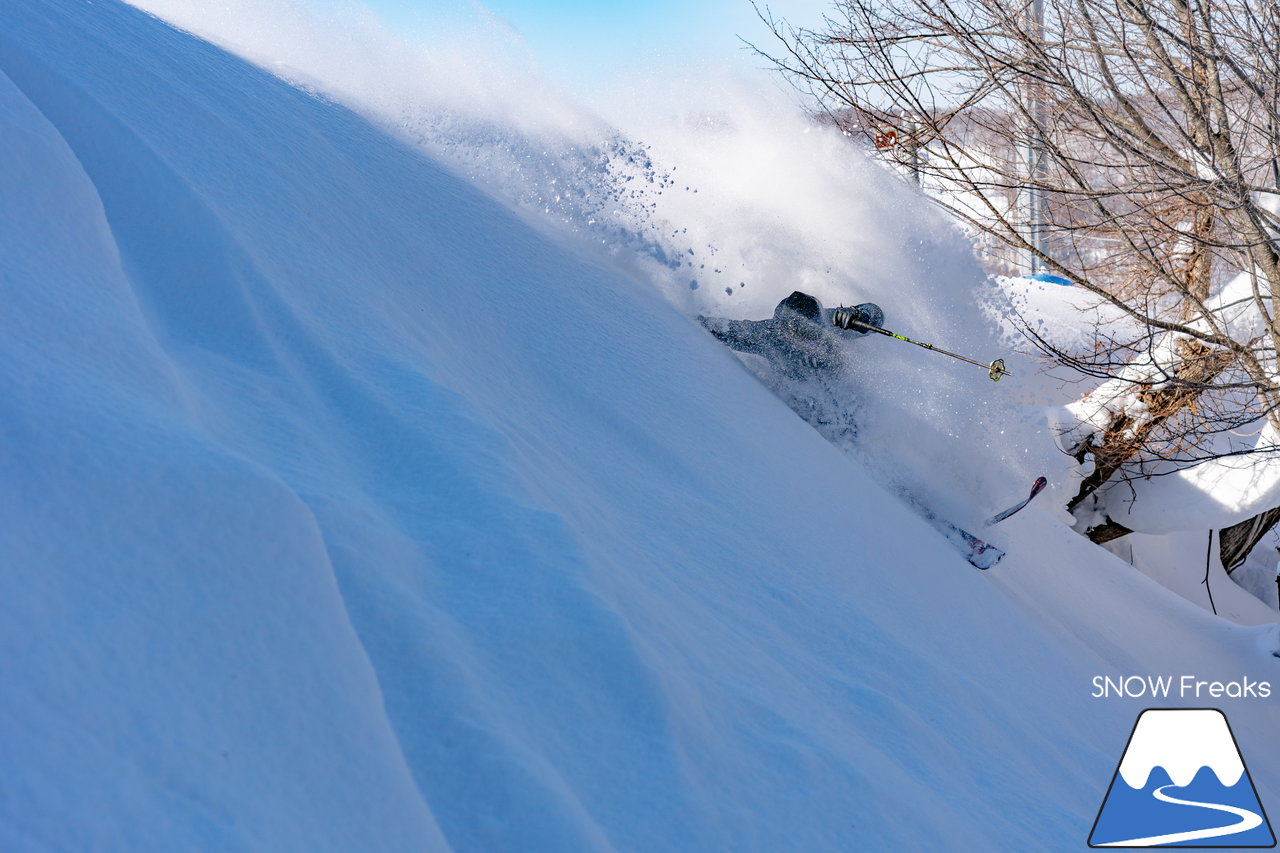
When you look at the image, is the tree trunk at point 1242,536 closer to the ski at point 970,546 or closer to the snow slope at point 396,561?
the ski at point 970,546

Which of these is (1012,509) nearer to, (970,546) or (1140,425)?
(970,546)

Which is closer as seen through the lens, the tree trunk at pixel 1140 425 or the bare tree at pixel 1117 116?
the bare tree at pixel 1117 116

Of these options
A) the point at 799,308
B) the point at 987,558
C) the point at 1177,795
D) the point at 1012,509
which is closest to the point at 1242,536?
the point at 1012,509

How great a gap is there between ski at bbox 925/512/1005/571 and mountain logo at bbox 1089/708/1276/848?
1.54m

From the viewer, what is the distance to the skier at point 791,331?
254 inches

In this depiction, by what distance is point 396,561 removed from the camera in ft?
7.31

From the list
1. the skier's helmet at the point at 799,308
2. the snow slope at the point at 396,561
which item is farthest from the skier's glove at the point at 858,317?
the snow slope at the point at 396,561

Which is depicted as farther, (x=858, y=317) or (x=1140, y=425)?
(x=1140, y=425)

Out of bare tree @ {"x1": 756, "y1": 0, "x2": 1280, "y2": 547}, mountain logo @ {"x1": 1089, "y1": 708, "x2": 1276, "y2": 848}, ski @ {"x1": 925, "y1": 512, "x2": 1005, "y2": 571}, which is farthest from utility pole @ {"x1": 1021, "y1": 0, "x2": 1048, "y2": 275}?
mountain logo @ {"x1": 1089, "y1": 708, "x2": 1276, "y2": 848}

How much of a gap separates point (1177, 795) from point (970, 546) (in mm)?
2717

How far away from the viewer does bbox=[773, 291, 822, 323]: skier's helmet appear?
6.50 metres

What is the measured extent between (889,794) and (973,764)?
736 millimetres

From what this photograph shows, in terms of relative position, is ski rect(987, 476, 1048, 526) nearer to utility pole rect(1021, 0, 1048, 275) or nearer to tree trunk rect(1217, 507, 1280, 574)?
utility pole rect(1021, 0, 1048, 275)

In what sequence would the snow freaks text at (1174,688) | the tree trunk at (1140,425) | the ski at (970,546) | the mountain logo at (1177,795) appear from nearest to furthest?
the mountain logo at (1177,795)
the snow freaks text at (1174,688)
the ski at (970,546)
the tree trunk at (1140,425)
